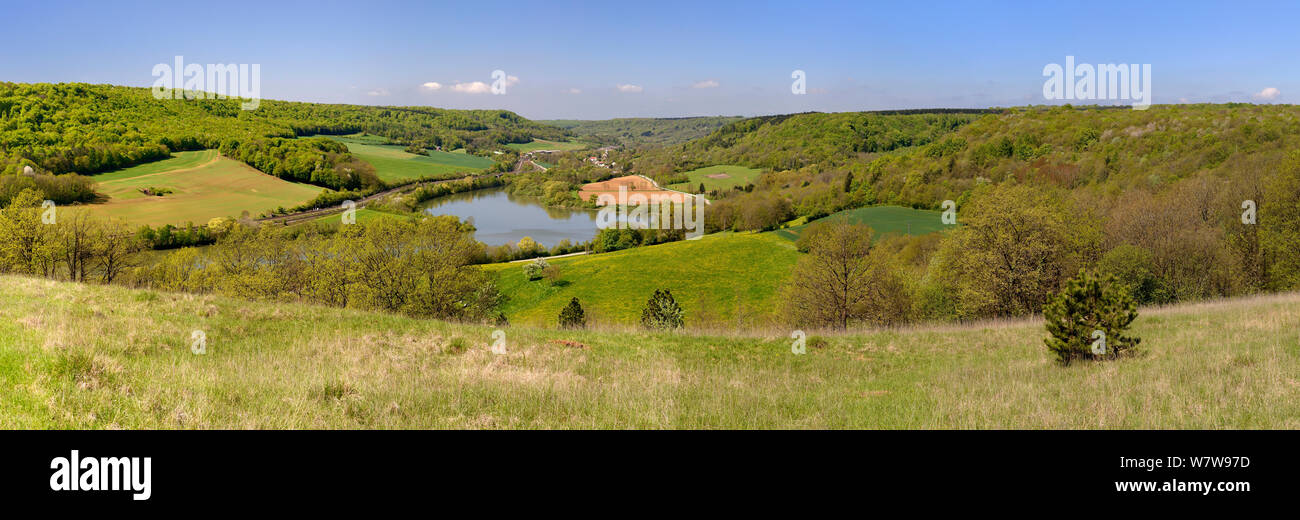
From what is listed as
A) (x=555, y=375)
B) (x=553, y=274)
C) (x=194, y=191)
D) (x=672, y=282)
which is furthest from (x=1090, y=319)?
(x=194, y=191)

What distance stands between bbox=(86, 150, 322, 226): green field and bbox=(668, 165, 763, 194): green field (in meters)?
83.0

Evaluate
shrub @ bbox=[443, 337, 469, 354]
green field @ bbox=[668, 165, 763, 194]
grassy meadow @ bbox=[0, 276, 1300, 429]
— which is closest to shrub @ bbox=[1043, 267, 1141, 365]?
grassy meadow @ bbox=[0, 276, 1300, 429]

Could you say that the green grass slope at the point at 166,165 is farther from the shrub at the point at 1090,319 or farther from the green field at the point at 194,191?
the shrub at the point at 1090,319

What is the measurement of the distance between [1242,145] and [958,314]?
60952mm

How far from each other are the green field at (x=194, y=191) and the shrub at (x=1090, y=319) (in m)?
90.1

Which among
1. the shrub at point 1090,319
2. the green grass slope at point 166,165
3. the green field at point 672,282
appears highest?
the green grass slope at point 166,165

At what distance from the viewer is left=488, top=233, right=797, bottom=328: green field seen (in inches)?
2339

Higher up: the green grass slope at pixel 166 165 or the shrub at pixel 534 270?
the green grass slope at pixel 166 165

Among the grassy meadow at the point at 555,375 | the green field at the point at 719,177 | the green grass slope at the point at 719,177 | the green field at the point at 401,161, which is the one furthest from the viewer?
the green grass slope at the point at 719,177

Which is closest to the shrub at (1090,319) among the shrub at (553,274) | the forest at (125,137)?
the shrub at (553,274)

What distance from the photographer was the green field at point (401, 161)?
475 feet

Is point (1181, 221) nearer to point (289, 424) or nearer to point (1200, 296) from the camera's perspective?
point (1200, 296)

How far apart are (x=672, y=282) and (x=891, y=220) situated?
4025 centimetres

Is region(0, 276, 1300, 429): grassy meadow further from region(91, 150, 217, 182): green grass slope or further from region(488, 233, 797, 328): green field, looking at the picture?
region(91, 150, 217, 182): green grass slope
